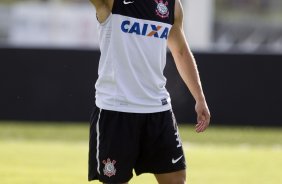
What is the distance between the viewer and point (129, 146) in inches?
256

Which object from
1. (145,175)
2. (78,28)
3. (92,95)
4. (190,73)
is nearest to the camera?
(190,73)

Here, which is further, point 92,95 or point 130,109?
point 92,95

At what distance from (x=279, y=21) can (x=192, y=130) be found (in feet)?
82.1

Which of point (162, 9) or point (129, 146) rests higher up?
point (162, 9)

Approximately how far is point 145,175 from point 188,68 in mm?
3826

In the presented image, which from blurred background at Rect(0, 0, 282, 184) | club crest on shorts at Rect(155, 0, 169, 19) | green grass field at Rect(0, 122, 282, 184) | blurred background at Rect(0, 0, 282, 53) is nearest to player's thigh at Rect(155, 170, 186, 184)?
club crest on shorts at Rect(155, 0, 169, 19)

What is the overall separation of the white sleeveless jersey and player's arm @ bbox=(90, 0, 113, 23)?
33 mm

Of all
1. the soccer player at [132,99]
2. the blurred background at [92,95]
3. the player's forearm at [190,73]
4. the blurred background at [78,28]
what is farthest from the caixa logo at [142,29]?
the blurred background at [78,28]

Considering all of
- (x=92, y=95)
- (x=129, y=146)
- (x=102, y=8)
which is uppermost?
(x=102, y=8)

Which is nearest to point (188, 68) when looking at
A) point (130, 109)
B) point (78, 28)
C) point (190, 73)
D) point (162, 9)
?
point (190, 73)

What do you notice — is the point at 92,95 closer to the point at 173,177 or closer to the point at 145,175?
the point at 145,175

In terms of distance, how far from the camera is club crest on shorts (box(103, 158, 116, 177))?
6.47 meters

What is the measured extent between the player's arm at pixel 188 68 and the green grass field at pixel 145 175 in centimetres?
324

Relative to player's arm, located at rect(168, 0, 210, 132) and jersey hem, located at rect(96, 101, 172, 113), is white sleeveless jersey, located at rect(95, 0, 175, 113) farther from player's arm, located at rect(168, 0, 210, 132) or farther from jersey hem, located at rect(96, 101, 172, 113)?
player's arm, located at rect(168, 0, 210, 132)
